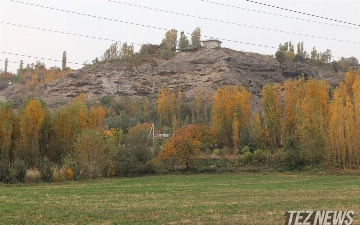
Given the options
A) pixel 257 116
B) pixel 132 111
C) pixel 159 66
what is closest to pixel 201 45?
pixel 159 66

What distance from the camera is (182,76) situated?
340 feet

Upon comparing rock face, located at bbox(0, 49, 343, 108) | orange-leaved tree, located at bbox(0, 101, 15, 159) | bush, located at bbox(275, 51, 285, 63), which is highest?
bush, located at bbox(275, 51, 285, 63)

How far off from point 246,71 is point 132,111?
3489cm

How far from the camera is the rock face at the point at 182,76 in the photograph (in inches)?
3834

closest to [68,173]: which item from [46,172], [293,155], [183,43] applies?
[46,172]

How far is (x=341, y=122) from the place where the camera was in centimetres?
4331

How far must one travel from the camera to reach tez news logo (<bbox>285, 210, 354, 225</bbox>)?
32.7 feet

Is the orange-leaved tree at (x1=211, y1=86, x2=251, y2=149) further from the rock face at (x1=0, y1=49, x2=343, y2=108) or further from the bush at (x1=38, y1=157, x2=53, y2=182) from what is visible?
the rock face at (x1=0, y1=49, x2=343, y2=108)

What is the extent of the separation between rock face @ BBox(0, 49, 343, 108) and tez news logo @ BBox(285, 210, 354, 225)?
267ft

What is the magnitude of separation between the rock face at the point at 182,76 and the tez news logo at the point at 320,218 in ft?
267

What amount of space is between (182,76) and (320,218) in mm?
94124

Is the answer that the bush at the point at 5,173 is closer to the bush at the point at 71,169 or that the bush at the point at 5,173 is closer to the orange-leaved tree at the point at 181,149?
the bush at the point at 71,169

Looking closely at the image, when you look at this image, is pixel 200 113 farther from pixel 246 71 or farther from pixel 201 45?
pixel 201 45

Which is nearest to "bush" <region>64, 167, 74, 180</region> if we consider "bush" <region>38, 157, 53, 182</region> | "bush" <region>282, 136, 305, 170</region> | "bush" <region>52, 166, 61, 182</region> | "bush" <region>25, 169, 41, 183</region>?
"bush" <region>52, 166, 61, 182</region>
